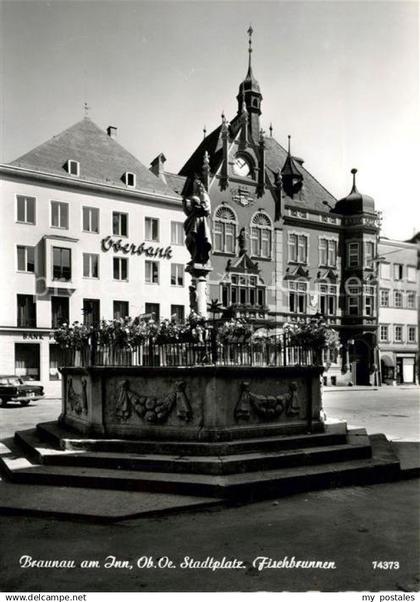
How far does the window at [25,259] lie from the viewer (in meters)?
37.2

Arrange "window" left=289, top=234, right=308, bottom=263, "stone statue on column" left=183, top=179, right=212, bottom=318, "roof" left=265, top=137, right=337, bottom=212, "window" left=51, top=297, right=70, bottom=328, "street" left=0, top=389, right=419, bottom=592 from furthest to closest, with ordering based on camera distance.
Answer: "roof" left=265, top=137, right=337, bottom=212
"window" left=289, top=234, right=308, bottom=263
"window" left=51, top=297, right=70, bottom=328
"stone statue on column" left=183, top=179, right=212, bottom=318
"street" left=0, top=389, right=419, bottom=592

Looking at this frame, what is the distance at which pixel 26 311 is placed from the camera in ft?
122

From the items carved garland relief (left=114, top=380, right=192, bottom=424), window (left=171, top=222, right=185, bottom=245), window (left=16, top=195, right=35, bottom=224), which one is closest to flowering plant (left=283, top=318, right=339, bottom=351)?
carved garland relief (left=114, top=380, right=192, bottom=424)

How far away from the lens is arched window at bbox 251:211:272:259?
4803 centimetres

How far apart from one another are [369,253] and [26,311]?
3088 cm

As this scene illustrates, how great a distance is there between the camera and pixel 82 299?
1550 inches

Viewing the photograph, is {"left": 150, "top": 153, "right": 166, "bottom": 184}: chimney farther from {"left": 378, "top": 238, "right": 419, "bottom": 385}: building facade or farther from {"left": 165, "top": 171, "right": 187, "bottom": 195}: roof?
{"left": 378, "top": 238, "right": 419, "bottom": 385}: building facade

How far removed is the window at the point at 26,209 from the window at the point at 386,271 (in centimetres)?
3211

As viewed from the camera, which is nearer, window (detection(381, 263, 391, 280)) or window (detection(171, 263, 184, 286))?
window (detection(171, 263, 184, 286))

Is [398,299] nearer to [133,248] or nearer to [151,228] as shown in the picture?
[151,228]

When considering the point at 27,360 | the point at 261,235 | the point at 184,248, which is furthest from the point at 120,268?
the point at 261,235

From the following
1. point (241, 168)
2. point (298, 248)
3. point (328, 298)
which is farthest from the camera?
point (328, 298)

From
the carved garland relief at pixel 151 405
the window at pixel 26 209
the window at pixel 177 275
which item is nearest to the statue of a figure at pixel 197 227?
the carved garland relief at pixel 151 405

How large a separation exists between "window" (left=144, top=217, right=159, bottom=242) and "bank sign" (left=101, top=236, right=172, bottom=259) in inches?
30.7
